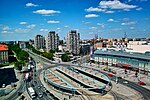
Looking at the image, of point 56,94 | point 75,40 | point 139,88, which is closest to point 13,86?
point 56,94

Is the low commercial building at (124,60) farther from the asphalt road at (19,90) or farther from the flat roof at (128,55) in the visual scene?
the asphalt road at (19,90)

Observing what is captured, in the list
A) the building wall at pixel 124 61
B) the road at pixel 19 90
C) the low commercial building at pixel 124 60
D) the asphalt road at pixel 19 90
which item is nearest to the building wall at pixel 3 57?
the road at pixel 19 90

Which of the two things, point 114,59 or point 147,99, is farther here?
point 114,59

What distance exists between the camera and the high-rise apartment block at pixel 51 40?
11544 cm

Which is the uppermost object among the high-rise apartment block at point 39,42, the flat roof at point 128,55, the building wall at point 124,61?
the high-rise apartment block at point 39,42

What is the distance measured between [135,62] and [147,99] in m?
26.3

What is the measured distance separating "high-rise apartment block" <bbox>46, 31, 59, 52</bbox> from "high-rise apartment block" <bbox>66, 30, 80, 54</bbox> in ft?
63.8

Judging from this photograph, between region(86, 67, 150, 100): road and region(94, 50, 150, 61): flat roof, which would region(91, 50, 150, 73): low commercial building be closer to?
region(94, 50, 150, 61): flat roof

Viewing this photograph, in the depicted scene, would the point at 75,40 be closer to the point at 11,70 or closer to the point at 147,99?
the point at 11,70

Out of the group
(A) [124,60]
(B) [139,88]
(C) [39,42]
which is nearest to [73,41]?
(A) [124,60]

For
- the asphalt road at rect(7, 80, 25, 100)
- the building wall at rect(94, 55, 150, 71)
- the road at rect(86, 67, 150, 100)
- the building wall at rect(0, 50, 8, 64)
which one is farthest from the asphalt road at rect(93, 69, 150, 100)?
the building wall at rect(0, 50, 8, 64)

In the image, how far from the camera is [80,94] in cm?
3281

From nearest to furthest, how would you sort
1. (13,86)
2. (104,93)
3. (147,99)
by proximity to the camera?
(147,99)
(104,93)
(13,86)

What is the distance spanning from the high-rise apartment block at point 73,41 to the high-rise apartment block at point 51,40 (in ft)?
63.8
